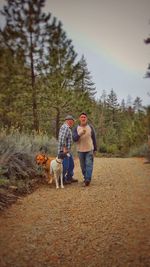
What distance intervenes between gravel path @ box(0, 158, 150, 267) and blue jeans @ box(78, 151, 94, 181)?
2.79 feet

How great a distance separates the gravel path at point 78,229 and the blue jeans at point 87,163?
0.85 m

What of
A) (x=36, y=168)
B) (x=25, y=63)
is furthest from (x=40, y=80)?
(x=36, y=168)

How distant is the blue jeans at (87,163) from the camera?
9.48m

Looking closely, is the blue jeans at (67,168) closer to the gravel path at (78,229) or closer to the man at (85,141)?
the man at (85,141)

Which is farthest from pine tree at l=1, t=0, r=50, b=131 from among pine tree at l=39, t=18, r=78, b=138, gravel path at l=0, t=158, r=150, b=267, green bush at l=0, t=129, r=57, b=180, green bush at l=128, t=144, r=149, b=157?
gravel path at l=0, t=158, r=150, b=267

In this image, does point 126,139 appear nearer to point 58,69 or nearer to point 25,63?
point 58,69

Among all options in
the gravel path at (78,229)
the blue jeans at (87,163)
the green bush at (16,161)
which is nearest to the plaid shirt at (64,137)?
the blue jeans at (87,163)

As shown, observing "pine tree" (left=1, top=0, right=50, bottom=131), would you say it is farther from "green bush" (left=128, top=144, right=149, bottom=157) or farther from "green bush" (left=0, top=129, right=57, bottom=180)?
"green bush" (left=0, top=129, right=57, bottom=180)

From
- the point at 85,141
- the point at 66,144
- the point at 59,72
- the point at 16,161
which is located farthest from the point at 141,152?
the point at 16,161

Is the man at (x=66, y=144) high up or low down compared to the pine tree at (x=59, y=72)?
down

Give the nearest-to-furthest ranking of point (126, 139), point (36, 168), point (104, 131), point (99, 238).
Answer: point (99, 238), point (36, 168), point (126, 139), point (104, 131)

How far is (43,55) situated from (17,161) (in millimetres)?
14948

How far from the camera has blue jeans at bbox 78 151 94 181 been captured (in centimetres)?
948

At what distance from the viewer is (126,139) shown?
30.5m
